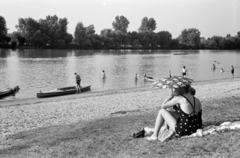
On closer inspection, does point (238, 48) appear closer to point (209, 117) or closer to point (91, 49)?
point (91, 49)

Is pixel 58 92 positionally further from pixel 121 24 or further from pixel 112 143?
pixel 121 24

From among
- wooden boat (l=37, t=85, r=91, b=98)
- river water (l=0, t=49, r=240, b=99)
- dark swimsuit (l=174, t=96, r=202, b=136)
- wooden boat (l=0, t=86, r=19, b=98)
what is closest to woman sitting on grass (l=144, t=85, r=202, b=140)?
dark swimsuit (l=174, t=96, r=202, b=136)

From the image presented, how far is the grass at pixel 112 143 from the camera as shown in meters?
5.96

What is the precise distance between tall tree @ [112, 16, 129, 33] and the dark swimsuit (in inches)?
7113

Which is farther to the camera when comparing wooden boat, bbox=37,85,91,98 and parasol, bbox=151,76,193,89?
wooden boat, bbox=37,85,91,98

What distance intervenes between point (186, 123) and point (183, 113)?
0.34m

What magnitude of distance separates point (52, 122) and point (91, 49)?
473 feet

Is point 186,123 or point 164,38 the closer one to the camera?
point 186,123

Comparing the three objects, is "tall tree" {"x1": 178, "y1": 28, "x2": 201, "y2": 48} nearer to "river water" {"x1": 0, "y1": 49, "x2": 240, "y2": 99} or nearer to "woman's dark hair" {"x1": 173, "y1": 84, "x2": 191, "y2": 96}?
"river water" {"x1": 0, "y1": 49, "x2": 240, "y2": 99}

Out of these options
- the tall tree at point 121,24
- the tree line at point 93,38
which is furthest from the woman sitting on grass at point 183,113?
the tall tree at point 121,24

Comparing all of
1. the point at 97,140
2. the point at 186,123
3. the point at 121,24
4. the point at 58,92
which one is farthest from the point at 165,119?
the point at 121,24

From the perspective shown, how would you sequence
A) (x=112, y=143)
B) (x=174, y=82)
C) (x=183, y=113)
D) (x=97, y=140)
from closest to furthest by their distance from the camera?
1. (x=183, y=113)
2. (x=174, y=82)
3. (x=112, y=143)
4. (x=97, y=140)

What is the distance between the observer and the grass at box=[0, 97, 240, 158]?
5.96m

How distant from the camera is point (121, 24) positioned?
187375mm
